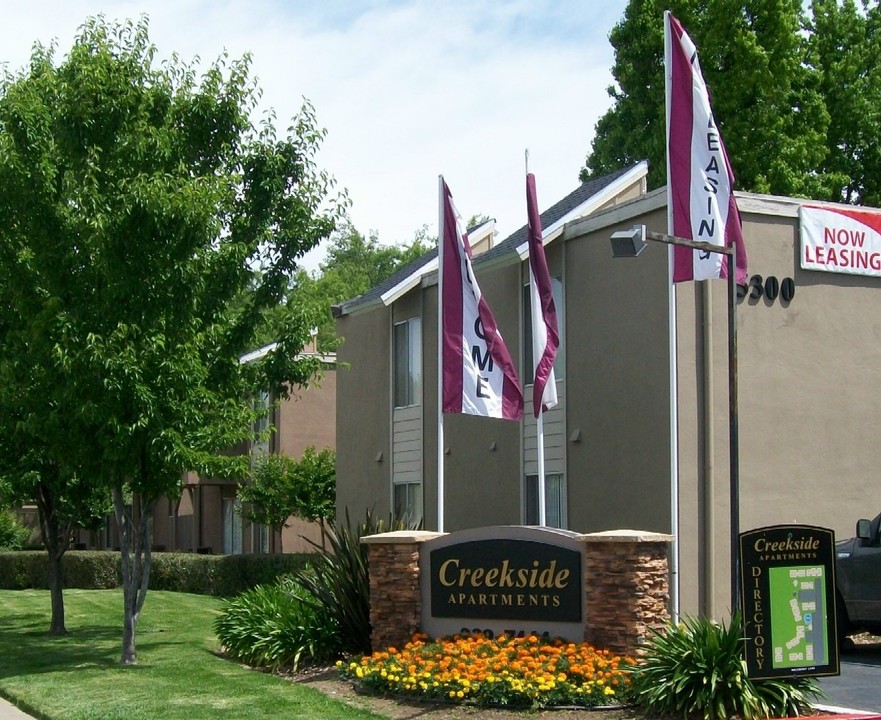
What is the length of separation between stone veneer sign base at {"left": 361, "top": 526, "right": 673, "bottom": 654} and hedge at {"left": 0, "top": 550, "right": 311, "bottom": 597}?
11428 mm

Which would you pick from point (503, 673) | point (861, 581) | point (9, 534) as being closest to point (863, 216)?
point (861, 581)

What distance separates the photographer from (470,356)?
17422mm

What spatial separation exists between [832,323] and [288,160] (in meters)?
8.07

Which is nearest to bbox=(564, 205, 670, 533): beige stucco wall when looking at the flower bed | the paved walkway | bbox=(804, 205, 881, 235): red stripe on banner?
bbox=(804, 205, 881, 235): red stripe on banner

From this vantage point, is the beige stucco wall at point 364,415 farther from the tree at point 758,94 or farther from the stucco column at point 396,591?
the tree at point 758,94

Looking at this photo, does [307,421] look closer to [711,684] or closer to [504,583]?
[504,583]

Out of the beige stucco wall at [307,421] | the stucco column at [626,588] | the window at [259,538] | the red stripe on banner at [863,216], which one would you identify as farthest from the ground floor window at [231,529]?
the stucco column at [626,588]

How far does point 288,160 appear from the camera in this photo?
17.0 meters

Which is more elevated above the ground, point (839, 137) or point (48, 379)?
point (839, 137)

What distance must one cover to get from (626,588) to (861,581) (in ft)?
14.9

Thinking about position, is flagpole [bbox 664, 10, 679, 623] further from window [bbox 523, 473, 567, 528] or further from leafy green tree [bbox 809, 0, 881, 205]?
leafy green tree [bbox 809, 0, 881, 205]

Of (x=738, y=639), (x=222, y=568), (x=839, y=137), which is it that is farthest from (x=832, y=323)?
(x=839, y=137)

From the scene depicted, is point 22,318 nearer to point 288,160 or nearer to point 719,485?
point 288,160

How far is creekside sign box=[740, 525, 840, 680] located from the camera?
10.6 metres
